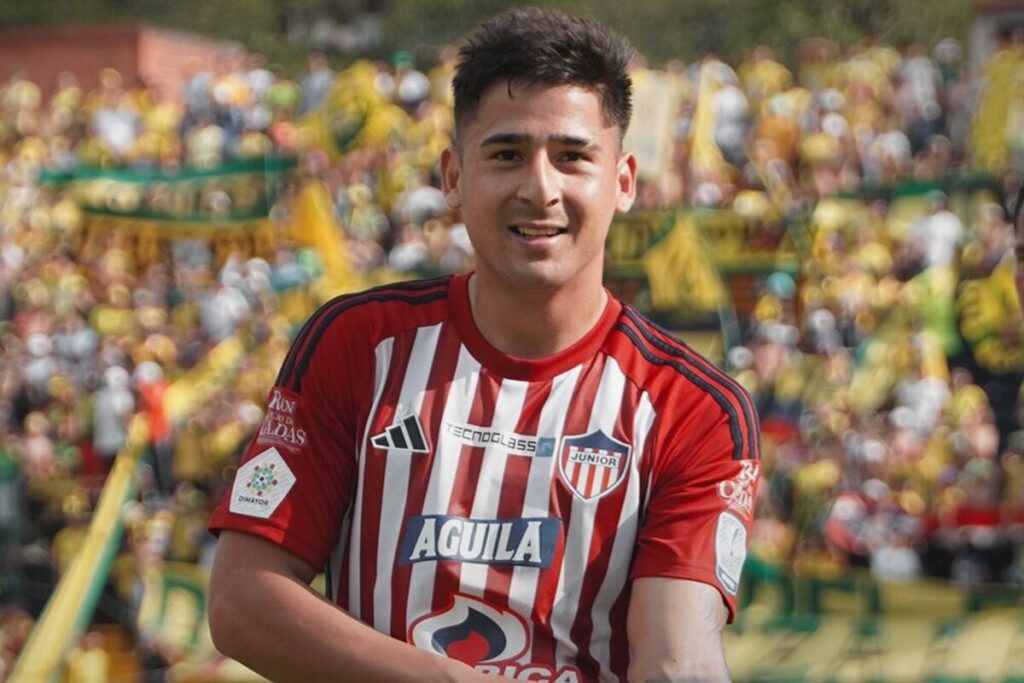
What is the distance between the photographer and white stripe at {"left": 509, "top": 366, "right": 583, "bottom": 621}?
3.01 meters

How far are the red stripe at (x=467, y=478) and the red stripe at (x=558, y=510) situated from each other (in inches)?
5.4

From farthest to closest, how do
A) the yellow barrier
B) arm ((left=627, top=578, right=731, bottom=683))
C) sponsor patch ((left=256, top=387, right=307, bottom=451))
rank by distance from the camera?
the yellow barrier < sponsor patch ((left=256, top=387, right=307, bottom=451)) < arm ((left=627, top=578, right=731, bottom=683))

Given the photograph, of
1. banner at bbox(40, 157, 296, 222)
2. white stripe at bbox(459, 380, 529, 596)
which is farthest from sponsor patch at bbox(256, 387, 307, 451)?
banner at bbox(40, 157, 296, 222)

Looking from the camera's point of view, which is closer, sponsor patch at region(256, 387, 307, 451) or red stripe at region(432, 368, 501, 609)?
red stripe at region(432, 368, 501, 609)

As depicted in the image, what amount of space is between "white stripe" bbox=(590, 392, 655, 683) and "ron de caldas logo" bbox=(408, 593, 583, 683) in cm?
6

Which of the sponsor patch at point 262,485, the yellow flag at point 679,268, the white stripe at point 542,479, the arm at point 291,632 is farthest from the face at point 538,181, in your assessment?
the yellow flag at point 679,268

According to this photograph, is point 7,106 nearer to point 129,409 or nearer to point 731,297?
point 129,409

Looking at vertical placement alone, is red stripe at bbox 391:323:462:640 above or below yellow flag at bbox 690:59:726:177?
below

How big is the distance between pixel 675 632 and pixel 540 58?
999mm

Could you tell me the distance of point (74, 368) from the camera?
1669 cm

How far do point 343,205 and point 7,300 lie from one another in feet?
12.3

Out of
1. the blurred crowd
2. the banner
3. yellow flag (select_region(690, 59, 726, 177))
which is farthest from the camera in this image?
the banner

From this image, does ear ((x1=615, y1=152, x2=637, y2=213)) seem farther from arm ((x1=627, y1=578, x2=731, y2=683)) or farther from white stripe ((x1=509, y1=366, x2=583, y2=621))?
arm ((x1=627, y1=578, x2=731, y2=683))

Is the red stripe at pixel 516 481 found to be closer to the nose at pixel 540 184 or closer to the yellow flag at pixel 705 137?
the nose at pixel 540 184
